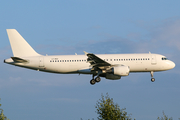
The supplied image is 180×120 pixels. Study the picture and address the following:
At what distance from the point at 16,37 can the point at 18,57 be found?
5.24 meters

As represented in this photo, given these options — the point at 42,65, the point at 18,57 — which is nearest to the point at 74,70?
the point at 42,65

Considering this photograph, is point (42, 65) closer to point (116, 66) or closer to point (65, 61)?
point (65, 61)

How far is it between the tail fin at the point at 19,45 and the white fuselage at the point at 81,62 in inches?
69.5

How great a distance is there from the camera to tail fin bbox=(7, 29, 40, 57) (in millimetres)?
51500

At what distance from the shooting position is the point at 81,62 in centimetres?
4928

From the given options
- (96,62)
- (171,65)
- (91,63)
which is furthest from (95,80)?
(171,65)

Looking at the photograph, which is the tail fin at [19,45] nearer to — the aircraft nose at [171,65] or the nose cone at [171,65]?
the nose cone at [171,65]

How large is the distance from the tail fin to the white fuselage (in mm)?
1765

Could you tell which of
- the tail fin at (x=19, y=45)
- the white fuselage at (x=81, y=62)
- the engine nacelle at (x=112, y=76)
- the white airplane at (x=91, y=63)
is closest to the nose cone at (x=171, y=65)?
the white airplane at (x=91, y=63)

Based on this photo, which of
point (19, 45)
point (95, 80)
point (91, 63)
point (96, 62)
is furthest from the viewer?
point (19, 45)

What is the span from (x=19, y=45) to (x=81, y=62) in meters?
12.5

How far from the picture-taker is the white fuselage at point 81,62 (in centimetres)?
4925

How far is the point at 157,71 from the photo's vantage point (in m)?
51.1

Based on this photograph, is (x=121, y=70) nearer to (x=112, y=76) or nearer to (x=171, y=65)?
(x=112, y=76)
